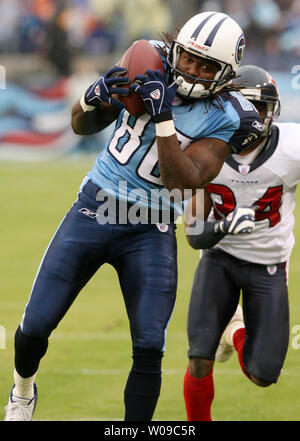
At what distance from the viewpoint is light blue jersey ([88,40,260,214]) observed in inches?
170

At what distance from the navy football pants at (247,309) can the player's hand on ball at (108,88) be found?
1340 millimetres

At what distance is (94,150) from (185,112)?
12.5m

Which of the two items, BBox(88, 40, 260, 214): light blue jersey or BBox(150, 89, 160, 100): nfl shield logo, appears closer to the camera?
BBox(150, 89, 160, 100): nfl shield logo

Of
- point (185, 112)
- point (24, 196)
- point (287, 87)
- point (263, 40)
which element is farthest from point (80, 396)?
point (263, 40)

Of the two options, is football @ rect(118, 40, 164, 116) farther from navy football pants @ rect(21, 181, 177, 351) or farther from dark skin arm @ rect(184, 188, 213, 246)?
dark skin arm @ rect(184, 188, 213, 246)

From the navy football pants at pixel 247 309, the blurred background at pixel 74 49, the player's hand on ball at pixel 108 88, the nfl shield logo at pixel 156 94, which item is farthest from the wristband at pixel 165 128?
the blurred background at pixel 74 49

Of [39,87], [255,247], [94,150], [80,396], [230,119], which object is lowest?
[94,150]

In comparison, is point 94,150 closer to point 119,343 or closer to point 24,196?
point 24,196

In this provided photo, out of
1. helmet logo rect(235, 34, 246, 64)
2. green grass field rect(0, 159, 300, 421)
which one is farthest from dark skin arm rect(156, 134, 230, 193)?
green grass field rect(0, 159, 300, 421)

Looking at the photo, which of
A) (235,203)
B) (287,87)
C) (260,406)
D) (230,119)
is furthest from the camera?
(287,87)

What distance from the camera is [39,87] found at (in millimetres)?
16719

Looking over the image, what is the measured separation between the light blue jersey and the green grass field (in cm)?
157

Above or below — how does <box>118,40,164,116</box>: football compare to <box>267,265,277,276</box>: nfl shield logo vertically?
above

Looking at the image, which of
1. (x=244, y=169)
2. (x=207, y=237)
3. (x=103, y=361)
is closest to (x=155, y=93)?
(x=207, y=237)
